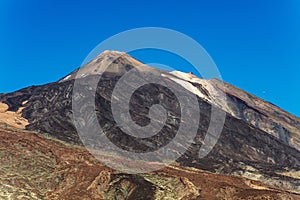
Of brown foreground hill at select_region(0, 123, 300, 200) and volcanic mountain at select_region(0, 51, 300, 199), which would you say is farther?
volcanic mountain at select_region(0, 51, 300, 199)

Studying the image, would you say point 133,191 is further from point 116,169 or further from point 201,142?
point 201,142

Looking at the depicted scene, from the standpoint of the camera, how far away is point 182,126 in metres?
162

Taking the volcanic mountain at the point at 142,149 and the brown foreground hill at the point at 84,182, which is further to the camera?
the volcanic mountain at the point at 142,149

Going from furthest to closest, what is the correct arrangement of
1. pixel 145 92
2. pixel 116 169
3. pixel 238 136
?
1. pixel 145 92
2. pixel 238 136
3. pixel 116 169

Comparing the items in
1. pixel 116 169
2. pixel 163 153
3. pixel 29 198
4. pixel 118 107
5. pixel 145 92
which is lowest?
pixel 29 198

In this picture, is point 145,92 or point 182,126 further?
point 145,92

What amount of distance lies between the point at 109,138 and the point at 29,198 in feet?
202

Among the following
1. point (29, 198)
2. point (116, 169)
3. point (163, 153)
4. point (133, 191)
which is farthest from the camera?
point (163, 153)

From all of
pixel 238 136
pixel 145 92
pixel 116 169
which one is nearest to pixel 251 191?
pixel 116 169

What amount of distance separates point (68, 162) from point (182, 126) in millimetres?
87818

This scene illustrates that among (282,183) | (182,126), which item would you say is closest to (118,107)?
(182,126)

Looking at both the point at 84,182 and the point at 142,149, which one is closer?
the point at 84,182

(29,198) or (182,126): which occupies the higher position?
(182,126)

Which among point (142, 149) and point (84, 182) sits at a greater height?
point (142, 149)
